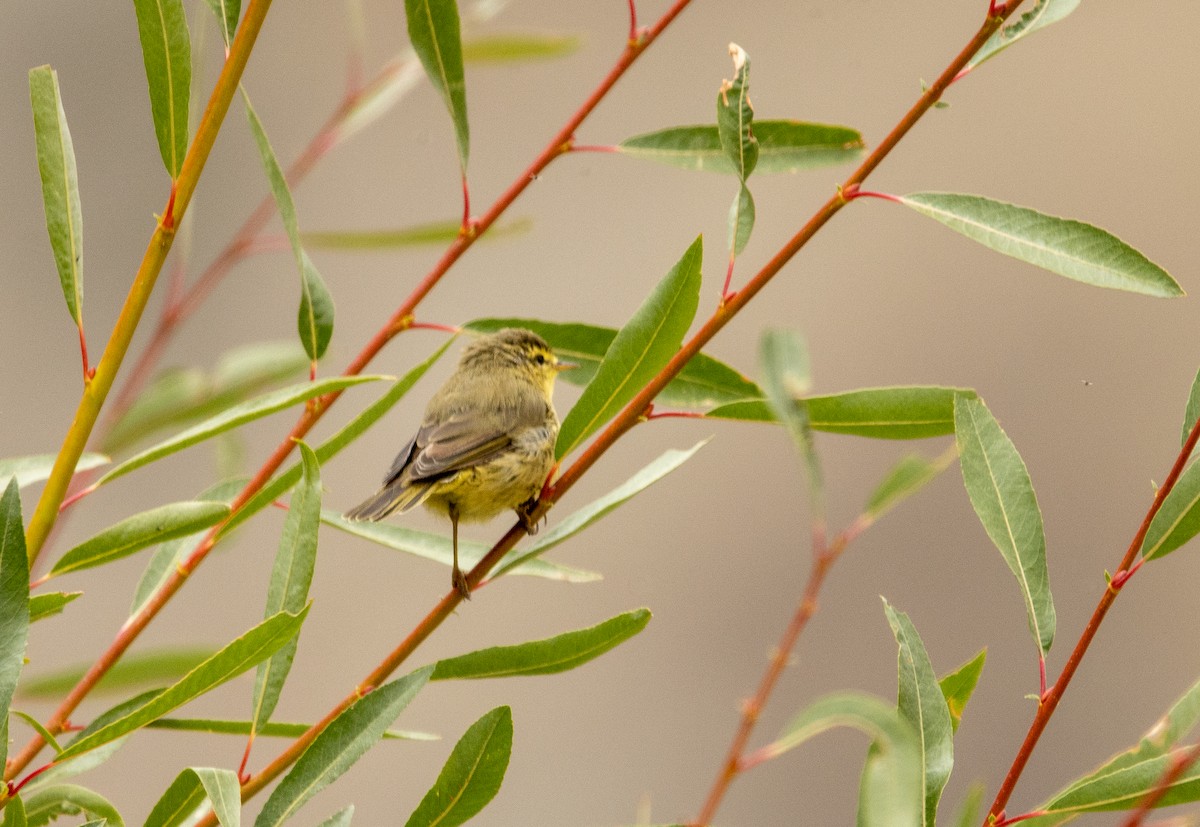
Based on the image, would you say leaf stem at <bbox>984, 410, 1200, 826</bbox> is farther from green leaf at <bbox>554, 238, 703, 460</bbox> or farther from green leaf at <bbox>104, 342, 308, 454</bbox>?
green leaf at <bbox>104, 342, 308, 454</bbox>

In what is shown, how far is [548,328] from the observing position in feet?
5.77

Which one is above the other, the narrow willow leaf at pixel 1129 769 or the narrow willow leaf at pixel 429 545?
the narrow willow leaf at pixel 429 545

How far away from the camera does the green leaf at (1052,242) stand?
1.26m

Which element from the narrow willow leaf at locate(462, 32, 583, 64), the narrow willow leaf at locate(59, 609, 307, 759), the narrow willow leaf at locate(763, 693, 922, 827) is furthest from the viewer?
the narrow willow leaf at locate(462, 32, 583, 64)

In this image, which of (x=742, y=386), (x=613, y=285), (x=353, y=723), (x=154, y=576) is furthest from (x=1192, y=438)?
(x=613, y=285)

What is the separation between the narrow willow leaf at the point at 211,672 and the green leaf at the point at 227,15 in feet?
1.97

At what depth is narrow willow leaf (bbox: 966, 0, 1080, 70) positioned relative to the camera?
1298mm

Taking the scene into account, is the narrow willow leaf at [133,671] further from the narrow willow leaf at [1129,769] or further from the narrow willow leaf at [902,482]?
the narrow willow leaf at [1129,769]

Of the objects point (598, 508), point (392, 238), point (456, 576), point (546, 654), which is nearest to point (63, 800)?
point (546, 654)

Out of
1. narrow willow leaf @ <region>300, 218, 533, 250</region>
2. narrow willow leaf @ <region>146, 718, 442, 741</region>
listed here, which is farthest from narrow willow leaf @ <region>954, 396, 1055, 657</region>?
narrow willow leaf @ <region>300, 218, 533, 250</region>

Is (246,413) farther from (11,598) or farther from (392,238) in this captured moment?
(392,238)

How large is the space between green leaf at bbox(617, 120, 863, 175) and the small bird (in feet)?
2.40

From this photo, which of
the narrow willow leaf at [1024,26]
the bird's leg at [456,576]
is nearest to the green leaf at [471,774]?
the bird's leg at [456,576]

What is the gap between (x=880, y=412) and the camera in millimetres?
1422
